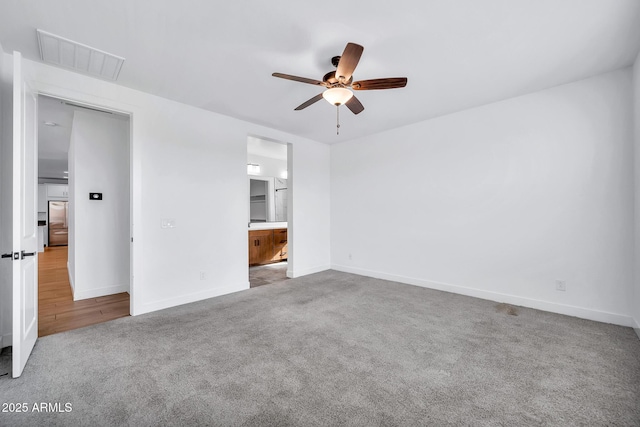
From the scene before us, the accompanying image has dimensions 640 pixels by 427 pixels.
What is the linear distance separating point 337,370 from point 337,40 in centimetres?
262

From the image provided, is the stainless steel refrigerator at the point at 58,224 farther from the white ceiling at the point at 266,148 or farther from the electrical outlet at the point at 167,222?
the electrical outlet at the point at 167,222

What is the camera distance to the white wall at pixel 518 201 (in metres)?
2.91

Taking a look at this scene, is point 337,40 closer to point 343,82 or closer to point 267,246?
point 343,82

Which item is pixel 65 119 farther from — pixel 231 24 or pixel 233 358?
pixel 233 358

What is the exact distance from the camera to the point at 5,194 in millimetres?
2467

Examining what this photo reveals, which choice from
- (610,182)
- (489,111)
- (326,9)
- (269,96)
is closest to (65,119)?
(269,96)

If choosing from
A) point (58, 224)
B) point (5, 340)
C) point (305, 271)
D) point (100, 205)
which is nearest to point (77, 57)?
point (100, 205)

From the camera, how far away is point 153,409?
165 cm

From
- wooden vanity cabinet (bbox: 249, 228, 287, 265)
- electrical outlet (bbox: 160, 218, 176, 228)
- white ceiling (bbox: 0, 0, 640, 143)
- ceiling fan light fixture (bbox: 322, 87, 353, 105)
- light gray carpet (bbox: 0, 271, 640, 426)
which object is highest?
white ceiling (bbox: 0, 0, 640, 143)

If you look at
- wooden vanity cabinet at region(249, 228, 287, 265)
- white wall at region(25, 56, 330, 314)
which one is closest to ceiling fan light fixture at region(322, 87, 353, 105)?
white wall at region(25, 56, 330, 314)

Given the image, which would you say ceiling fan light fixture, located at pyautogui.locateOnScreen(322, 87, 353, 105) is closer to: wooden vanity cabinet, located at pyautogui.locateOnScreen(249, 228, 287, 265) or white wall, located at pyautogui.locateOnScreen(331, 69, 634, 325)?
white wall, located at pyautogui.locateOnScreen(331, 69, 634, 325)

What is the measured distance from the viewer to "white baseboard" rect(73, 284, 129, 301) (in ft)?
12.5

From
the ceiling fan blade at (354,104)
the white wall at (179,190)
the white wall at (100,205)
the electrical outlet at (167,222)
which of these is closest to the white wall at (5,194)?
the white wall at (179,190)

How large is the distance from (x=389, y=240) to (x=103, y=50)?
4355mm
